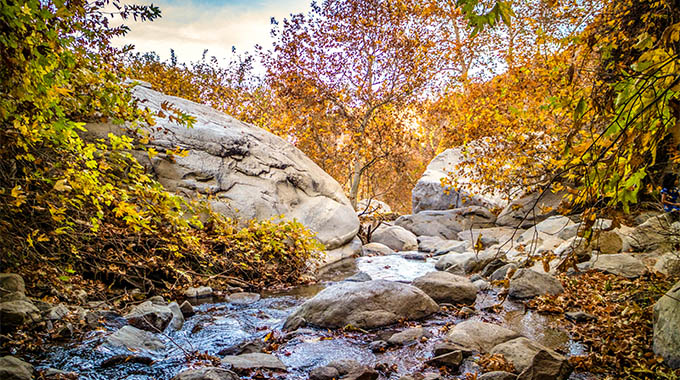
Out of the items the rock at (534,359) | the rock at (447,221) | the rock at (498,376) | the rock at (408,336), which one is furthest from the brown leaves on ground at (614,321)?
the rock at (447,221)

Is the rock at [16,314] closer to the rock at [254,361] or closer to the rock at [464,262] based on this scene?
the rock at [254,361]

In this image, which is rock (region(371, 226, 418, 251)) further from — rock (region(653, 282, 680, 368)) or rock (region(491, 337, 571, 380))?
rock (region(653, 282, 680, 368))

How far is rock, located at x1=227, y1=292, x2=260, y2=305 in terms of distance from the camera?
5669 mm

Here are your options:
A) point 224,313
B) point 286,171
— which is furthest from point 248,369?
point 286,171

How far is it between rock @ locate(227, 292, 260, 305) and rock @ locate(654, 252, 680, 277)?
5185 mm

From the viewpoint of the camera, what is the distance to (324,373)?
10.7 feet

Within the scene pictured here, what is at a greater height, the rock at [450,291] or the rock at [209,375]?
the rock at [209,375]

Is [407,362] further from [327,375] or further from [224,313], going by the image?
[224,313]

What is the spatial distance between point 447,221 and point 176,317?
37.1 ft

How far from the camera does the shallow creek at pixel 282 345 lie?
10.6 ft

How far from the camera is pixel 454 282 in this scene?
5.59 m

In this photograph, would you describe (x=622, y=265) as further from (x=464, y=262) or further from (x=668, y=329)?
(x=464, y=262)

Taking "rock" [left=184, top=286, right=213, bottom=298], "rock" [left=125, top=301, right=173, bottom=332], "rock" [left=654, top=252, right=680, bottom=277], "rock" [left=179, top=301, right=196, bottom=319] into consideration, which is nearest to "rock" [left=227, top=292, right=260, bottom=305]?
"rock" [left=184, top=286, right=213, bottom=298]

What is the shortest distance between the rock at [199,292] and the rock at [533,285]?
454cm
